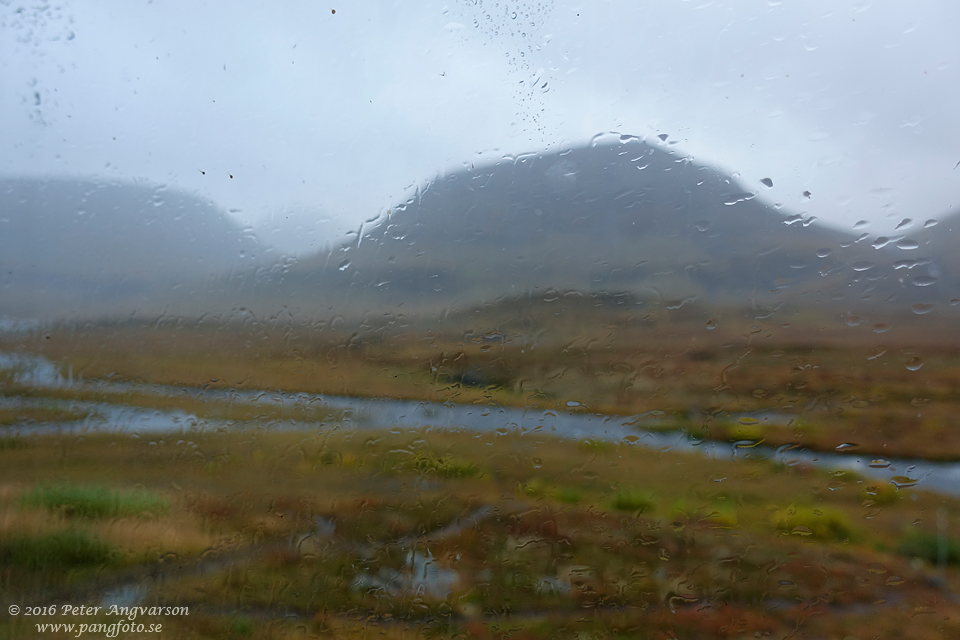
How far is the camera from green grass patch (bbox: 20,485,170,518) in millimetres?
1408

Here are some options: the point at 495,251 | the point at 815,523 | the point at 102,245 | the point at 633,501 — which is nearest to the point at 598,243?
the point at 495,251

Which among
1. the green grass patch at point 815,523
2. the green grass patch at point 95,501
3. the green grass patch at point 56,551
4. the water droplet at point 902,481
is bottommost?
the green grass patch at point 56,551

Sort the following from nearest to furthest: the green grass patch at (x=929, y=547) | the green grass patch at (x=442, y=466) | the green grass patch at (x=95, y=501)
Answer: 1. the green grass patch at (x=929, y=547)
2. the green grass patch at (x=442, y=466)
3. the green grass patch at (x=95, y=501)

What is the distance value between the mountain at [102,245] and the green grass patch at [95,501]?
20.9 inches

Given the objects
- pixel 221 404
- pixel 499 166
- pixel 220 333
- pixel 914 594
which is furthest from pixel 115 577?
pixel 914 594

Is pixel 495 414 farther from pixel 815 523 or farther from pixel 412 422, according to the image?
pixel 815 523

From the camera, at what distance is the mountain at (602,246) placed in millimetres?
1183

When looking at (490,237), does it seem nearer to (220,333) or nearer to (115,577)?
(220,333)

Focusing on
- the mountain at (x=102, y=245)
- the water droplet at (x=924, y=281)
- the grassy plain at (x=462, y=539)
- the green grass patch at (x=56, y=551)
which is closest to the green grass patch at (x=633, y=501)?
the grassy plain at (x=462, y=539)

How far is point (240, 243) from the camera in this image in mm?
1400

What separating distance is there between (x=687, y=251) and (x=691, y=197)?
0.45 feet

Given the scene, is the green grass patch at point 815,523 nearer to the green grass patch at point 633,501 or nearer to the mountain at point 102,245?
the green grass patch at point 633,501

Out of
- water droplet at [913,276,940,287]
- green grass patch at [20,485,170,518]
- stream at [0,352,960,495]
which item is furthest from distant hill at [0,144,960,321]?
green grass patch at [20,485,170,518]

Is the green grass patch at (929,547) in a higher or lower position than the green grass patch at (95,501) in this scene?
lower
